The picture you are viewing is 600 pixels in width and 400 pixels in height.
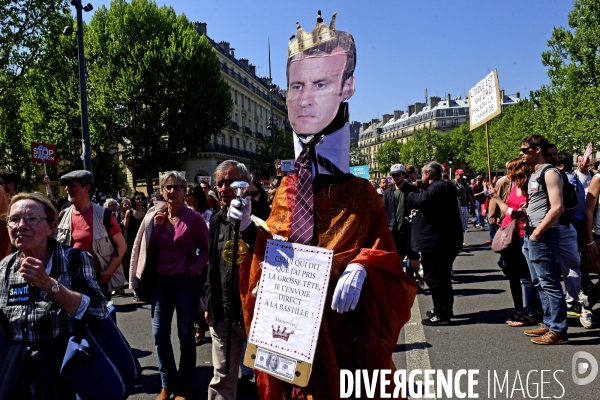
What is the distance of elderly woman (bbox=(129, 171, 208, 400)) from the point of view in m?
3.90

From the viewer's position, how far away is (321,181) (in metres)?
2.60

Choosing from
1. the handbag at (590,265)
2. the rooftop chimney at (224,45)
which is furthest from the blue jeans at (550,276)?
the rooftop chimney at (224,45)

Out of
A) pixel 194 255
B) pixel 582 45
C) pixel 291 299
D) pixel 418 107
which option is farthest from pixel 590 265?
pixel 418 107

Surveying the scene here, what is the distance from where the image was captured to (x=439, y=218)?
5.76 m

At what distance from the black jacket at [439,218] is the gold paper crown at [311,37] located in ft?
11.5

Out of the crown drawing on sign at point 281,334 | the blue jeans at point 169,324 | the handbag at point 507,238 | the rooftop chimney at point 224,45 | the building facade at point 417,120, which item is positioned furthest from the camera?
the building facade at point 417,120

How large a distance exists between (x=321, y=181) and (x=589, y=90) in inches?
1322

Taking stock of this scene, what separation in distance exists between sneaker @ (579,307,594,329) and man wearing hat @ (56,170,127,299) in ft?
15.5

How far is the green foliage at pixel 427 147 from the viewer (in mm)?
89062

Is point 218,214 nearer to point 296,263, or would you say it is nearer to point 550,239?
point 296,263

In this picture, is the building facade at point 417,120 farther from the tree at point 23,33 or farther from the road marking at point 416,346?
the road marking at point 416,346

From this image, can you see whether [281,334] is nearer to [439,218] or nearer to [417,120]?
[439,218]

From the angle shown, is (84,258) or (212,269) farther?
(212,269)

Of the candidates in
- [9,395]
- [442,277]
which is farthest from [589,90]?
[9,395]
